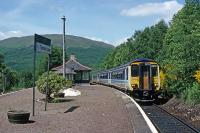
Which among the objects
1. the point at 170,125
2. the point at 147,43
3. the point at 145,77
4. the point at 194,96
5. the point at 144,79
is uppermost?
the point at 147,43

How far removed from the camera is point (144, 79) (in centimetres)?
3350

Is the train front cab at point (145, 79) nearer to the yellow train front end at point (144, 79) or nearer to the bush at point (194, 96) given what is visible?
the yellow train front end at point (144, 79)

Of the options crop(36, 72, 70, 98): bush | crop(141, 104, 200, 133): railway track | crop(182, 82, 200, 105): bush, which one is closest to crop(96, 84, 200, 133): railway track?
crop(141, 104, 200, 133): railway track

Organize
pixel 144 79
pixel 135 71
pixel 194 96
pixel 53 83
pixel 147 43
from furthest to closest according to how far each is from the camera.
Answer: pixel 147 43 < pixel 135 71 < pixel 144 79 < pixel 53 83 < pixel 194 96

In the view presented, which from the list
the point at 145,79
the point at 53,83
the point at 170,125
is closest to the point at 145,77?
the point at 145,79

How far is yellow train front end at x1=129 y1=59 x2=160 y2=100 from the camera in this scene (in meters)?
33.2

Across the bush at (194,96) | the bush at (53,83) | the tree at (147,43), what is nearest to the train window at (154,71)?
the bush at (194,96)

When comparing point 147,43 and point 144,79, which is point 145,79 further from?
point 147,43

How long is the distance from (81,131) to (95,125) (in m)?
1.55

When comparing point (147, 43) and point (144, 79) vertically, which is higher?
point (147, 43)

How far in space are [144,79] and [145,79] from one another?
8 cm

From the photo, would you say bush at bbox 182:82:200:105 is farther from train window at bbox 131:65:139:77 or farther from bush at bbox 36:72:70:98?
bush at bbox 36:72:70:98

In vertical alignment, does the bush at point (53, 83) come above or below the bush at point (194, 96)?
above

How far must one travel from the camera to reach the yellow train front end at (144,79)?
3322cm
